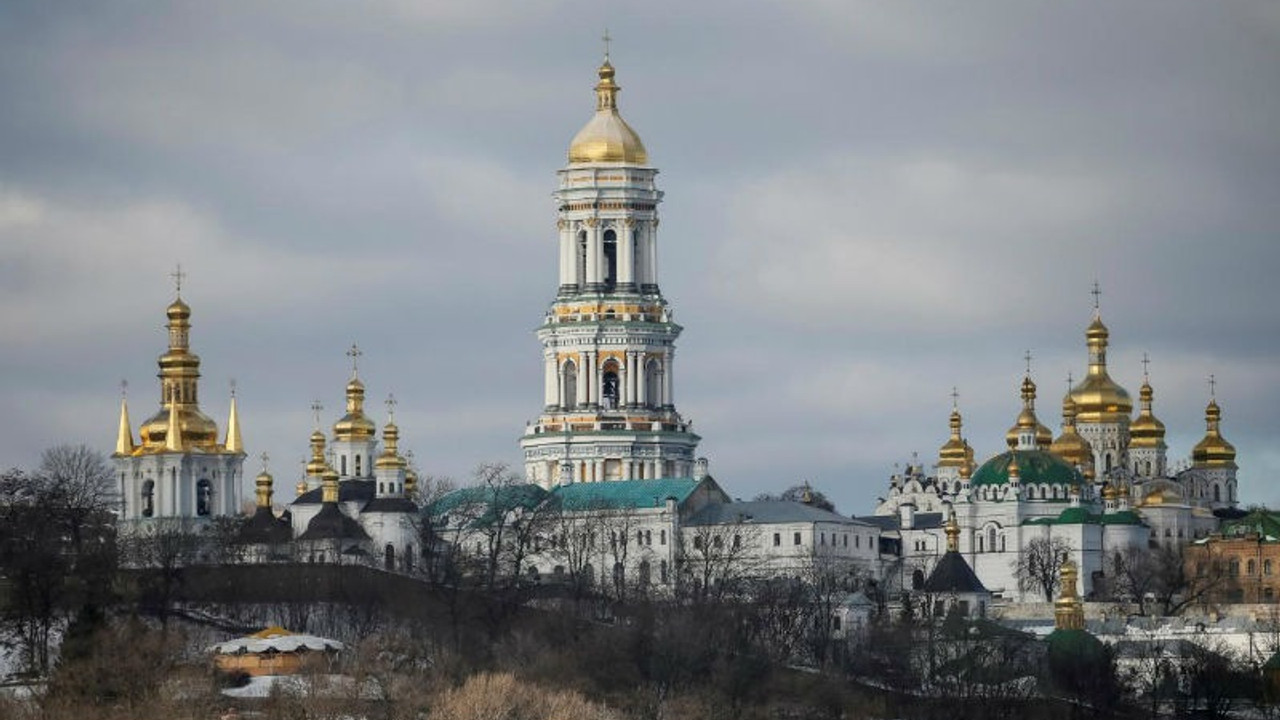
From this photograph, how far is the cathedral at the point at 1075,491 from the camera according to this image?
12250 centimetres

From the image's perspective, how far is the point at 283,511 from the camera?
121m

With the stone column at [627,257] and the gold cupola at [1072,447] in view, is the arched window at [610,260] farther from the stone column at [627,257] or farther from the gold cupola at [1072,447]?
the gold cupola at [1072,447]

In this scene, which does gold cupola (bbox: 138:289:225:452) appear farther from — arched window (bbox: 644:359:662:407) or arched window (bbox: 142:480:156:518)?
arched window (bbox: 644:359:662:407)

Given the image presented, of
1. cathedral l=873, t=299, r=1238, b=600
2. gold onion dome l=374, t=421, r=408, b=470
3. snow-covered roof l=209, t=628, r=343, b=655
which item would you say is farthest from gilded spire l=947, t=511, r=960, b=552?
snow-covered roof l=209, t=628, r=343, b=655

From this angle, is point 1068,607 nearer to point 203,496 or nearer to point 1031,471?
point 1031,471

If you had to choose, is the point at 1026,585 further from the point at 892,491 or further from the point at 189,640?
the point at 189,640

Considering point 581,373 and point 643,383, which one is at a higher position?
point 581,373

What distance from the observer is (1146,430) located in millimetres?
133000

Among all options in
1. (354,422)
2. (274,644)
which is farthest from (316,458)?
(274,644)

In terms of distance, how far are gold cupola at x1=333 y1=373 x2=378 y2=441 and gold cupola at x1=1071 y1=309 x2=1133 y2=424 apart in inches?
774

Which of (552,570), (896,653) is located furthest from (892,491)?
(896,653)

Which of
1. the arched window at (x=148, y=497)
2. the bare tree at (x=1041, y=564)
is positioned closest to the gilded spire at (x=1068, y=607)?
the bare tree at (x=1041, y=564)

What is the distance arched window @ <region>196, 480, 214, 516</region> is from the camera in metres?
113

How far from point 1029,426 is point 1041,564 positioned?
29.3 feet
